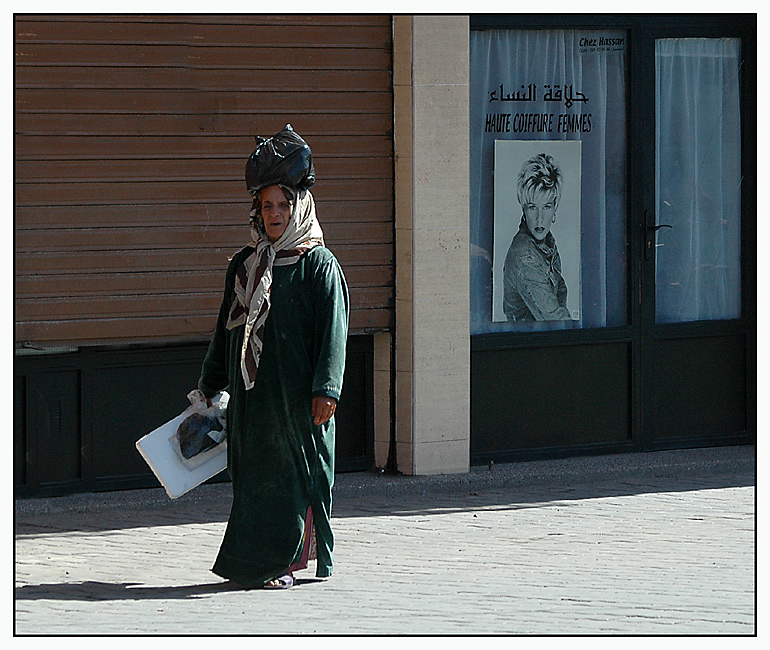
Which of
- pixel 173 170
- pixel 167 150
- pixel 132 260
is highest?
pixel 167 150

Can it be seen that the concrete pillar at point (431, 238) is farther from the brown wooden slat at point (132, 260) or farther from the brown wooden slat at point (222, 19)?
the brown wooden slat at point (132, 260)

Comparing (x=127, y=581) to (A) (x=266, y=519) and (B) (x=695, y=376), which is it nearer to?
(A) (x=266, y=519)

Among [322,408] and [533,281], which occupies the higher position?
[533,281]

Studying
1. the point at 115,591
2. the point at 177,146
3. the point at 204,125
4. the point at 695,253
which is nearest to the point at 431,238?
the point at 204,125

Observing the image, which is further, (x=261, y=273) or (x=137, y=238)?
(x=137, y=238)

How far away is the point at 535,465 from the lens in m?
8.94

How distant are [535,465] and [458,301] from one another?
48.7 inches

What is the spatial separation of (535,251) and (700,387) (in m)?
1.59

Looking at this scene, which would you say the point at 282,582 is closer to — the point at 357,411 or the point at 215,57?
the point at 357,411

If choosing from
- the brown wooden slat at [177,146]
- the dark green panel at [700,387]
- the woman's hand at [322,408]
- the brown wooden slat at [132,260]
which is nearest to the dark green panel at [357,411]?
the brown wooden slat at [132,260]

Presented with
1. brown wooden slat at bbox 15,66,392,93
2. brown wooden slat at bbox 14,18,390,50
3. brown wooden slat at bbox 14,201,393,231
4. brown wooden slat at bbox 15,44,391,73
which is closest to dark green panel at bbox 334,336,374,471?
brown wooden slat at bbox 14,201,393,231

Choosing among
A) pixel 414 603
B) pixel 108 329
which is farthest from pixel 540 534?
pixel 108 329

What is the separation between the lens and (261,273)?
6078 mm

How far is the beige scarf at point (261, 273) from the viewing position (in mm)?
6051
